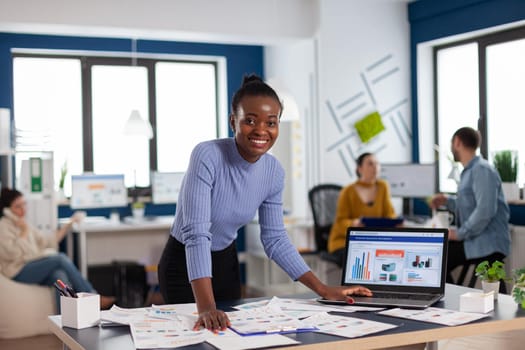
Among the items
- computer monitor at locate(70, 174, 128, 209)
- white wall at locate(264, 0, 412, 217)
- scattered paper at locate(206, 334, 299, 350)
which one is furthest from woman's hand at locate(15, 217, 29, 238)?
scattered paper at locate(206, 334, 299, 350)

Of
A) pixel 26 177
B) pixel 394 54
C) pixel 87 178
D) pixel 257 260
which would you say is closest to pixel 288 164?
pixel 257 260

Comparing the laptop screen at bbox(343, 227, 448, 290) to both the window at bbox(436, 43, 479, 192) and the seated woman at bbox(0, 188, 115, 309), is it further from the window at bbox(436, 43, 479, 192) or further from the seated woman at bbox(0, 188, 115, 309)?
the window at bbox(436, 43, 479, 192)

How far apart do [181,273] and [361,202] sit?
3.28 meters

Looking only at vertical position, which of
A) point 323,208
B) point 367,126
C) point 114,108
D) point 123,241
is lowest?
point 123,241

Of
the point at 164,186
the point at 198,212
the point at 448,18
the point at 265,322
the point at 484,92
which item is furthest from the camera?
the point at 164,186

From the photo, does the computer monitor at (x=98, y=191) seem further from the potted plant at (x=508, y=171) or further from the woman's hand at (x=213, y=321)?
the woman's hand at (x=213, y=321)

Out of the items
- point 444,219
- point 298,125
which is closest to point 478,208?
point 444,219

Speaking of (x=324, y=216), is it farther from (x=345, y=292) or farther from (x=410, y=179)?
(x=345, y=292)

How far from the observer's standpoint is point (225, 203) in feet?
8.47

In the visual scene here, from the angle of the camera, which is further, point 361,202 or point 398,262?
point 361,202

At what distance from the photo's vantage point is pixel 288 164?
298 inches

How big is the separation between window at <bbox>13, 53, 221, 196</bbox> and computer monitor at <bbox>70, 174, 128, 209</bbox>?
45 cm

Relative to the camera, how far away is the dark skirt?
2.86 m

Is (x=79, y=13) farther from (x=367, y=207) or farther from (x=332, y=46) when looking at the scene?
(x=367, y=207)
